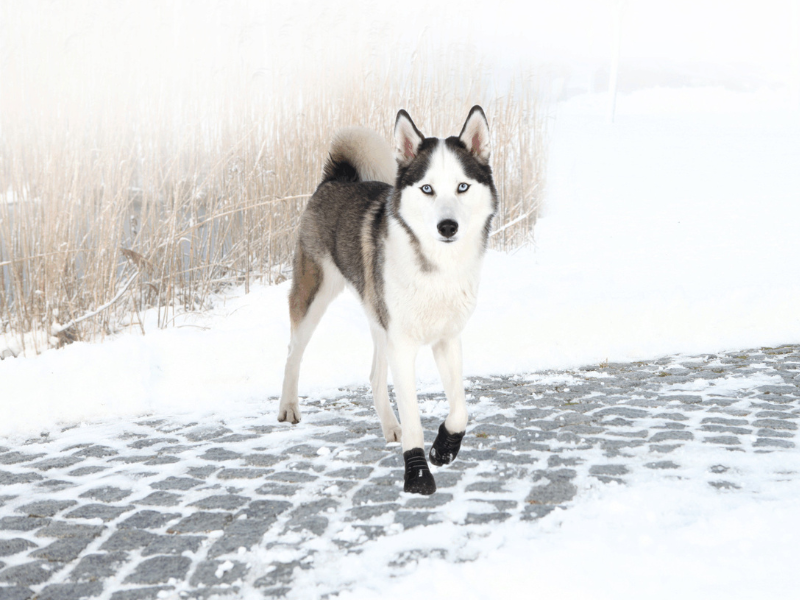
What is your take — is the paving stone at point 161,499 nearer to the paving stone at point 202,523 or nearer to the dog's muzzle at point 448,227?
the paving stone at point 202,523

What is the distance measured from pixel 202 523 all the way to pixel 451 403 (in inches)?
49.4

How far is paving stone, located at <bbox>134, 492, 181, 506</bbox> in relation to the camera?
331cm

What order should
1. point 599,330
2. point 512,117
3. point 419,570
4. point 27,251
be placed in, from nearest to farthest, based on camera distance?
1. point 419,570
2. point 27,251
3. point 599,330
4. point 512,117

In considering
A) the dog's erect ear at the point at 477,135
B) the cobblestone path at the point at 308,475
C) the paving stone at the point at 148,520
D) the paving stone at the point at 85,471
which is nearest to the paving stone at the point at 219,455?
the cobblestone path at the point at 308,475

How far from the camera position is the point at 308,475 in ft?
11.9

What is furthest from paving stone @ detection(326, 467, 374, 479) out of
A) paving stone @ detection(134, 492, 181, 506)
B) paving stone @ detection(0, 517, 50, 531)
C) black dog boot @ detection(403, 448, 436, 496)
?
paving stone @ detection(0, 517, 50, 531)

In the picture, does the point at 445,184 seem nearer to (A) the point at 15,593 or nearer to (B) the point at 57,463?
(A) the point at 15,593

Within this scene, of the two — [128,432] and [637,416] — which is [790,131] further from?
[128,432]

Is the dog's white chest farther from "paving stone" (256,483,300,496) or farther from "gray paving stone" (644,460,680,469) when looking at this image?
"gray paving stone" (644,460,680,469)

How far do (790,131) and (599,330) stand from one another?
43.2 feet

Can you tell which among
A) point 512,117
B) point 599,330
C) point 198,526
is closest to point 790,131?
point 512,117

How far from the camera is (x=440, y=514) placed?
306 cm

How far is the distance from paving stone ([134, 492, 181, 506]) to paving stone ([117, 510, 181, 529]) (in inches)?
3.6

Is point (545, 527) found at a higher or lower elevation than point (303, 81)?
lower
